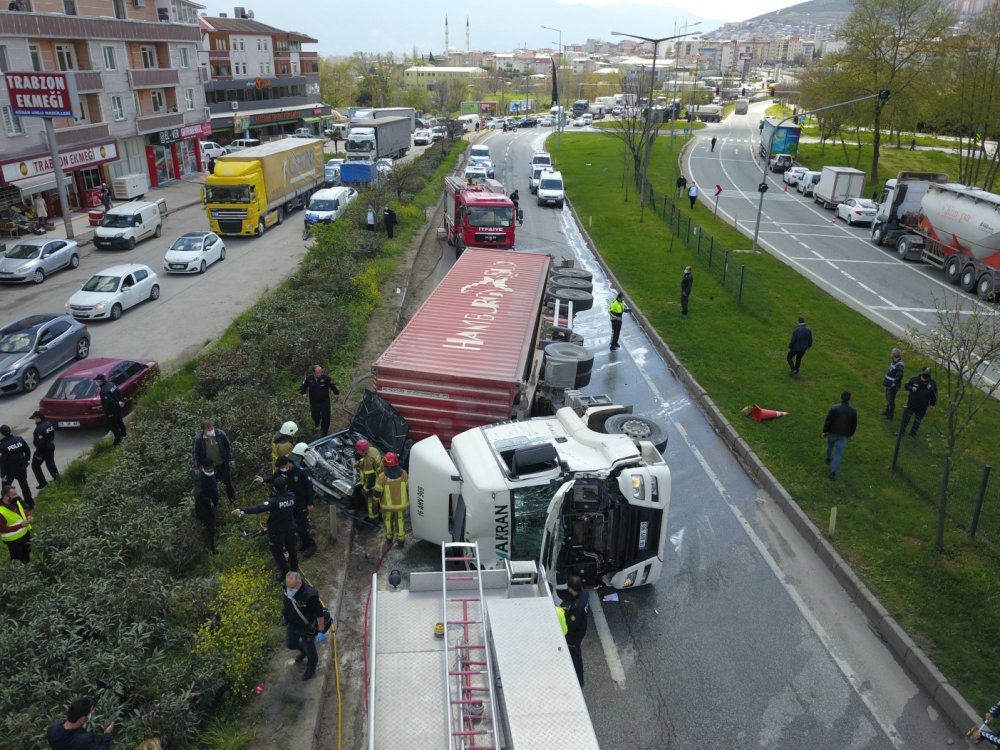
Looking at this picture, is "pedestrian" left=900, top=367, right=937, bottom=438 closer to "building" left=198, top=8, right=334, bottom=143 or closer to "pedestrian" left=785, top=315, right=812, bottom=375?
"pedestrian" left=785, top=315, right=812, bottom=375

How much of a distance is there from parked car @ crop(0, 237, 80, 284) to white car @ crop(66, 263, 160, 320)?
16.0 feet

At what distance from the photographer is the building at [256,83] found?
66312mm

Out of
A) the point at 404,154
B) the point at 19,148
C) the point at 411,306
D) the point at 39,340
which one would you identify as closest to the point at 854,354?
the point at 411,306

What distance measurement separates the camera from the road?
8211mm

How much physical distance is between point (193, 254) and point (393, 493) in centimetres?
2130

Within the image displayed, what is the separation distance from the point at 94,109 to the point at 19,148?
8562 millimetres

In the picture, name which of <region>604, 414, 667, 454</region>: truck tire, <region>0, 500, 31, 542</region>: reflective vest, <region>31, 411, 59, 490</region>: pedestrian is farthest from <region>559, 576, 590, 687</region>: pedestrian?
<region>31, 411, 59, 490</region>: pedestrian

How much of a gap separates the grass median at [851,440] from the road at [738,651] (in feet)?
2.32

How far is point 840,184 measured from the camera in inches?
1604

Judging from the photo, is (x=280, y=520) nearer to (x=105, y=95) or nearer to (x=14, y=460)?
(x=14, y=460)

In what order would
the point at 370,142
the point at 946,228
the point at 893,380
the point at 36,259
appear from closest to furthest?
1. the point at 893,380
2. the point at 36,259
3. the point at 946,228
4. the point at 370,142

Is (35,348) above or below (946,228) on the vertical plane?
below

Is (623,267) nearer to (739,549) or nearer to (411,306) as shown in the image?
(411,306)

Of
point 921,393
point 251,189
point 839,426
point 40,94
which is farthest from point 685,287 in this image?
point 40,94
